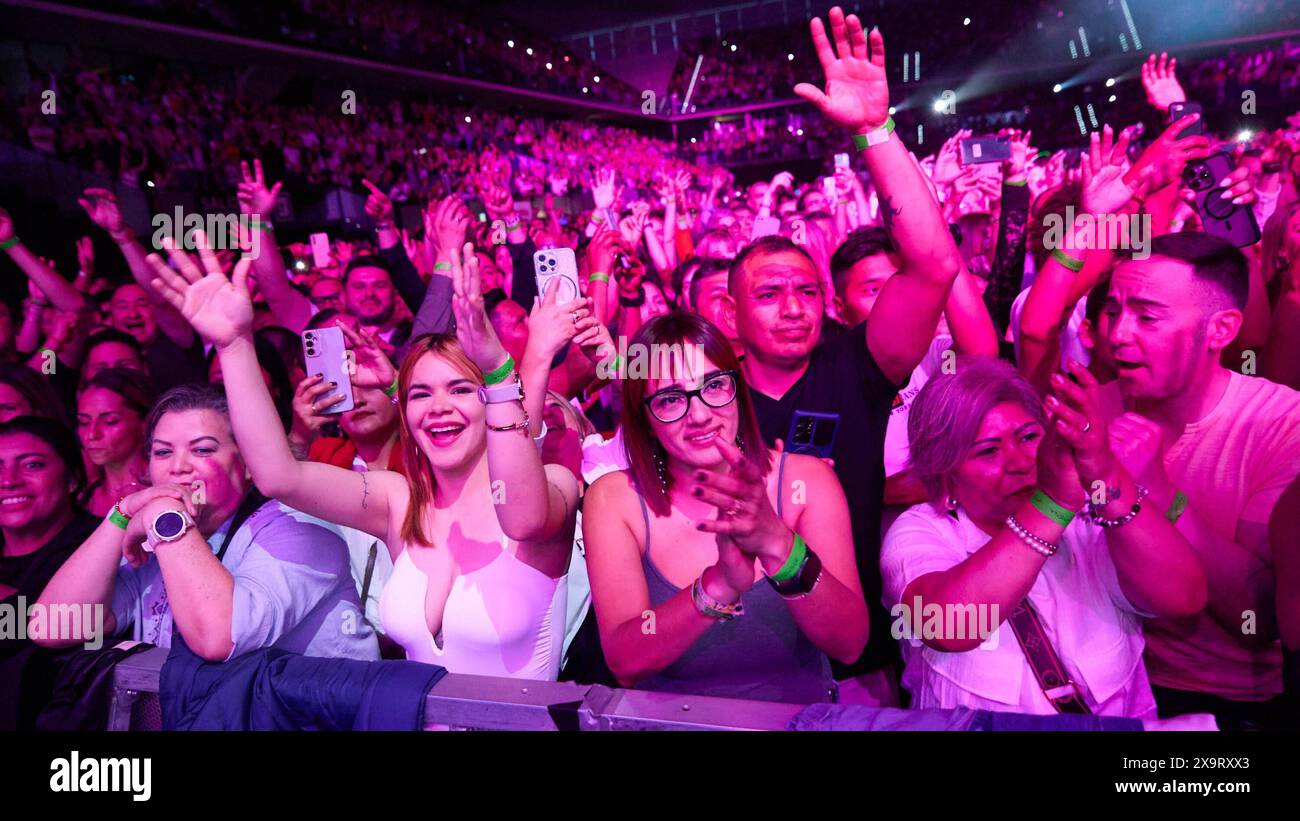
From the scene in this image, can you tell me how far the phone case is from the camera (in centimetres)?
206

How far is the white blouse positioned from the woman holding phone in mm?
732

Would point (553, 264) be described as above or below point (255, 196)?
below

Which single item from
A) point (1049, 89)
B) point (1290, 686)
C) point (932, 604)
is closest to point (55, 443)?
point (932, 604)

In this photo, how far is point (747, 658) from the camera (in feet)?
4.66

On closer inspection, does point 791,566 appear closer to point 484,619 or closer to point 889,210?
point 484,619

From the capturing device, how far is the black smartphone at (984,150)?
312 centimetres

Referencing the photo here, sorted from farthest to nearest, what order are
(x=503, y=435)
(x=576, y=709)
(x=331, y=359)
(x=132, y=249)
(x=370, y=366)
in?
(x=132, y=249), (x=370, y=366), (x=331, y=359), (x=503, y=435), (x=576, y=709)

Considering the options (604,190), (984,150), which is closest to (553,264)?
(984,150)

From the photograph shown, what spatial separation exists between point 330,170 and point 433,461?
35.2ft

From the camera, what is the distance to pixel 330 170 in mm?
11008

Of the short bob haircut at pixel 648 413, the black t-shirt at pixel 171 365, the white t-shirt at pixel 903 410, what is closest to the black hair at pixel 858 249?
the white t-shirt at pixel 903 410

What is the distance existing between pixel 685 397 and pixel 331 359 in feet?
3.61

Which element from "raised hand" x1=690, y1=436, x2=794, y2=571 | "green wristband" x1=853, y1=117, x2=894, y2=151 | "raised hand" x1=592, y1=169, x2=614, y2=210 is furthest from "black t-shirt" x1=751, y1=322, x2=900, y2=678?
"raised hand" x1=592, y1=169, x2=614, y2=210

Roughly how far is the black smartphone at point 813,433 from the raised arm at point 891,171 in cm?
32
